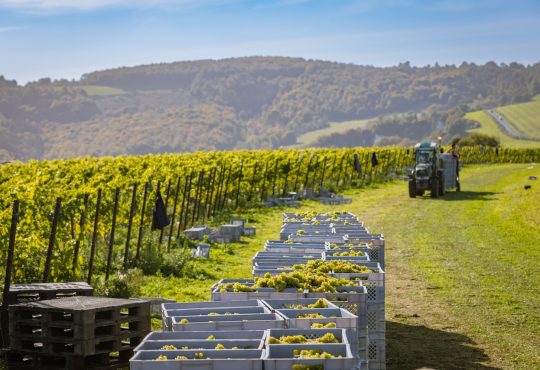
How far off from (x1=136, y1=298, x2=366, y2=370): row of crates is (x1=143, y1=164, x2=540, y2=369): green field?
3329 millimetres

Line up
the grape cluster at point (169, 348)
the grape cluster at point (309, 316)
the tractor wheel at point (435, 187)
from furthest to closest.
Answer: the tractor wheel at point (435, 187)
the grape cluster at point (309, 316)
the grape cluster at point (169, 348)

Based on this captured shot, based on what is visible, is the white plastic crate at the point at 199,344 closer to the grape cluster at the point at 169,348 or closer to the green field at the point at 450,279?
the grape cluster at the point at 169,348

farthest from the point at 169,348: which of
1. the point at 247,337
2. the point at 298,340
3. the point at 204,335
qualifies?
the point at 298,340

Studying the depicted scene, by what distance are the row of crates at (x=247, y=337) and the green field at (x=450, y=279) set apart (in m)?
3.33

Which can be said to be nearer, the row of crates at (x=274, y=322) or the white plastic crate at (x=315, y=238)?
the row of crates at (x=274, y=322)

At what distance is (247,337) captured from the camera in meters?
7.13

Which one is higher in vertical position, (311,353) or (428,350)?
(311,353)

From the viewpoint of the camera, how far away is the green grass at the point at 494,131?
133 metres

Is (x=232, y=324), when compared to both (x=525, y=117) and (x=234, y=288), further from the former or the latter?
(x=525, y=117)

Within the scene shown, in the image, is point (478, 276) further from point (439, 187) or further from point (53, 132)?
point (53, 132)

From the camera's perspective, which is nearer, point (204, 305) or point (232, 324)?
point (232, 324)

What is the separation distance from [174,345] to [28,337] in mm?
3046

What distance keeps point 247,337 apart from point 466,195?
112ft

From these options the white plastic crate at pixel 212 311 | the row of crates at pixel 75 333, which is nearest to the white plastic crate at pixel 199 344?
the white plastic crate at pixel 212 311
